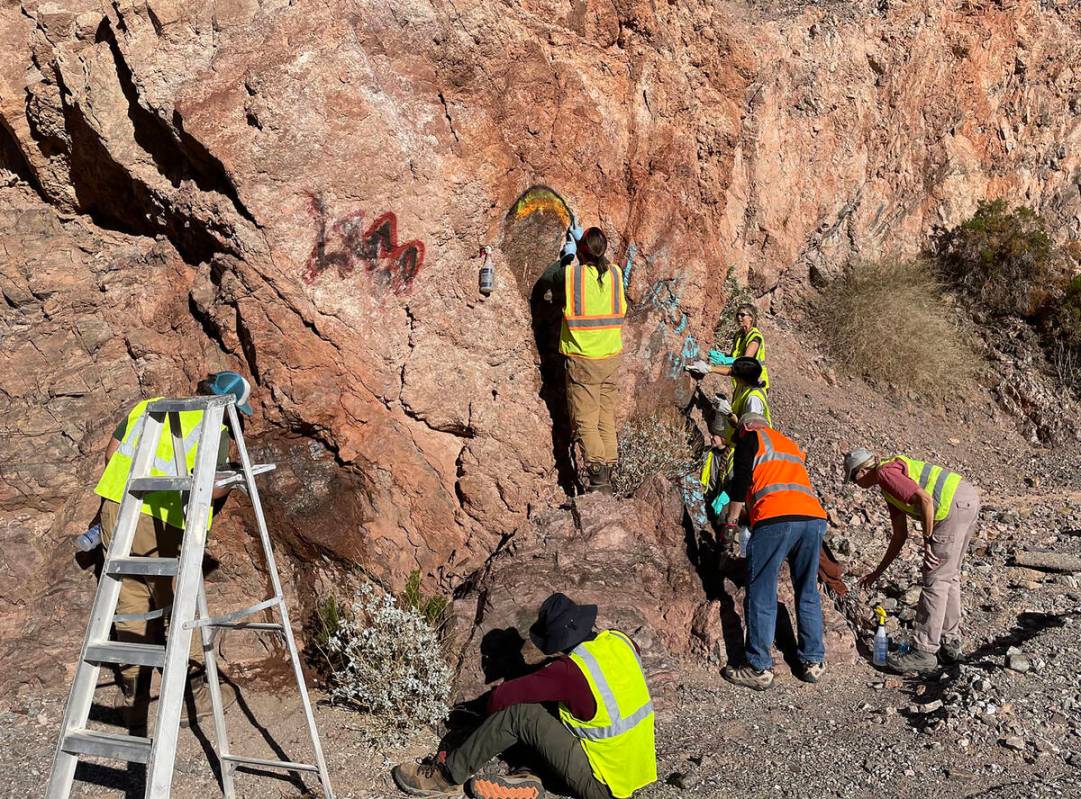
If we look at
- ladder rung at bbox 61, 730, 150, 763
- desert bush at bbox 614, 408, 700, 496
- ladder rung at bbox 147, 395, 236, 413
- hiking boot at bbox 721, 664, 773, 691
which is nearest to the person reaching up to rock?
desert bush at bbox 614, 408, 700, 496

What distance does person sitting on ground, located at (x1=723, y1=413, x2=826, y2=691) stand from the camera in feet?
15.3

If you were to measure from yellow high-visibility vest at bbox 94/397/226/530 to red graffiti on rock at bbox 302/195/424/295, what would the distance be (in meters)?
1.44

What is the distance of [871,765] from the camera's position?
3.81 metres

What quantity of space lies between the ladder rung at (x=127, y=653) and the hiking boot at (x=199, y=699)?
1.18 metres

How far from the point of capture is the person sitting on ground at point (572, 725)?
11.7 feet

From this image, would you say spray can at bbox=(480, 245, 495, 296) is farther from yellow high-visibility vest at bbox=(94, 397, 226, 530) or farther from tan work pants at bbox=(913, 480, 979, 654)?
tan work pants at bbox=(913, 480, 979, 654)

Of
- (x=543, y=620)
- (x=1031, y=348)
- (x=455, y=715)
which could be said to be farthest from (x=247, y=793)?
(x=1031, y=348)

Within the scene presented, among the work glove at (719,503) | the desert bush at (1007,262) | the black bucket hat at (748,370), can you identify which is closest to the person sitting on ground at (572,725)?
the work glove at (719,503)

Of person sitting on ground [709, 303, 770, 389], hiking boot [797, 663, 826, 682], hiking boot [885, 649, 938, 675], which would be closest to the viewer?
hiking boot [797, 663, 826, 682]

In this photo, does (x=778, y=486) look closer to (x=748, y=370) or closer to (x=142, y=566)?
(x=748, y=370)

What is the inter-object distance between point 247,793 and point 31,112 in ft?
14.0

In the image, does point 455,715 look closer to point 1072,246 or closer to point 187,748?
point 187,748

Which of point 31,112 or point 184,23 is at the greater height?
point 184,23

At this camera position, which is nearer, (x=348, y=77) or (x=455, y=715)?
(x=455, y=715)
